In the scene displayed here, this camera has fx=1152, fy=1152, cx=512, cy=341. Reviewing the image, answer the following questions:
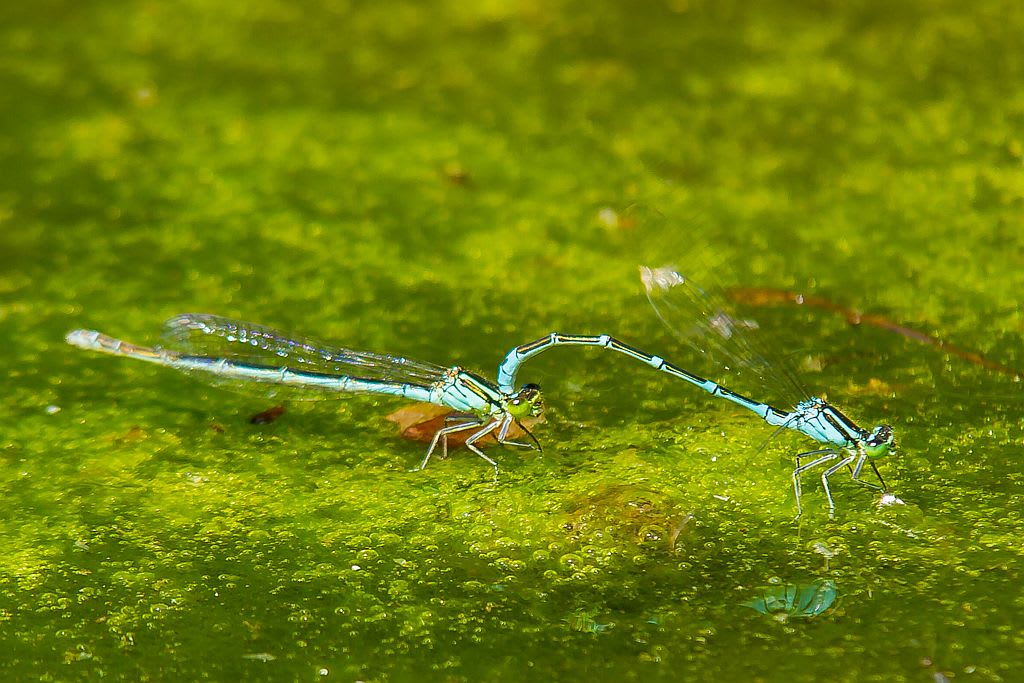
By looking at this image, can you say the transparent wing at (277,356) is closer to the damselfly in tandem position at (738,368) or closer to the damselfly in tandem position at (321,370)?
the damselfly in tandem position at (321,370)

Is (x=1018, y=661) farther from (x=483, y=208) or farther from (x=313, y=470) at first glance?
(x=483, y=208)

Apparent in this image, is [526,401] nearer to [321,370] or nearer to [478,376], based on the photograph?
[478,376]

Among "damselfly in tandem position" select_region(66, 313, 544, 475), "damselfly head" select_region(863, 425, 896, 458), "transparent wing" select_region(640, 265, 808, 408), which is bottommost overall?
"damselfly head" select_region(863, 425, 896, 458)

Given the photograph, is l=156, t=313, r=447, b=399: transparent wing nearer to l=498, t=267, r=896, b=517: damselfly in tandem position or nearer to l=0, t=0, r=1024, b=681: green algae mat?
l=0, t=0, r=1024, b=681: green algae mat

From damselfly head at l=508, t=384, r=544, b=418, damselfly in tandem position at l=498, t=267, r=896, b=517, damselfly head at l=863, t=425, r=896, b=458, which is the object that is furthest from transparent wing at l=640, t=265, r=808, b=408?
damselfly head at l=508, t=384, r=544, b=418

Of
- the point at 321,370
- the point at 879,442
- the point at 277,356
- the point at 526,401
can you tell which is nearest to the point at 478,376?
the point at 526,401

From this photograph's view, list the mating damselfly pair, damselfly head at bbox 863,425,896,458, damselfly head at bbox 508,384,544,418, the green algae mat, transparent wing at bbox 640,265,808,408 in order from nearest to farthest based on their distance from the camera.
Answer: the green algae mat < damselfly head at bbox 863,425,896,458 < the mating damselfly pair < damselfly head at bbox 508,384,544,418 < transparent wing at bbox 640,265,808,408

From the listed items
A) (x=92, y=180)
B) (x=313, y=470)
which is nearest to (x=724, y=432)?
(x=313, y=470)

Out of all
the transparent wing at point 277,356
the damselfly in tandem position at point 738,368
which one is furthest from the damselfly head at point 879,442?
the transparent wing at point 277,356

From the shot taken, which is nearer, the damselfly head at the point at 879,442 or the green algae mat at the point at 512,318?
the green algae mat at the point at 512,318
